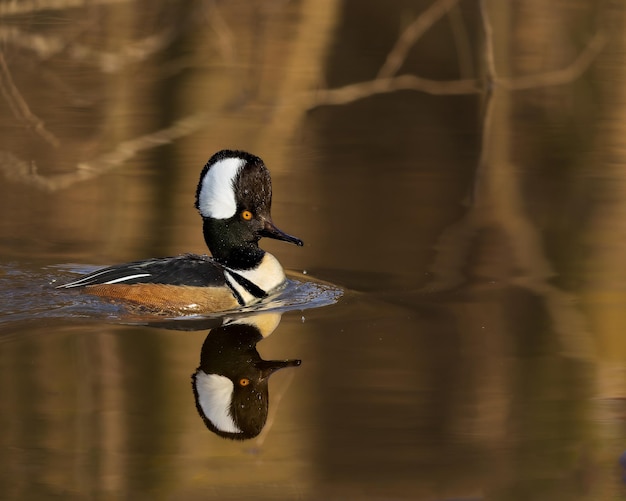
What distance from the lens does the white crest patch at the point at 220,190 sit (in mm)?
7754

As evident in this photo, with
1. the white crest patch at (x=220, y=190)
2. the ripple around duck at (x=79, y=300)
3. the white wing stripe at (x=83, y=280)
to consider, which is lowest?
the ripple around duck at (x=79, y=300)

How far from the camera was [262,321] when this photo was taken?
24.2 feet

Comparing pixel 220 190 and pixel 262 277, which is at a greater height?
pixel 220 190

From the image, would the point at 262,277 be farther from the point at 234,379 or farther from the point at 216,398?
the point at 216,398

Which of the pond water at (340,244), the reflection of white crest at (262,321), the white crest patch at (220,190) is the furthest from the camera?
the white crest patch at (220,190)

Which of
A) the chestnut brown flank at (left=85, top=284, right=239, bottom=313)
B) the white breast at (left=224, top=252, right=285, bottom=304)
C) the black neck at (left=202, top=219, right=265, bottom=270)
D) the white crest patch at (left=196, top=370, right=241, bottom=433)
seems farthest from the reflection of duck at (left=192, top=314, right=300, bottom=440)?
the black neck at (left=202, top=219, right=265, bottom=270)

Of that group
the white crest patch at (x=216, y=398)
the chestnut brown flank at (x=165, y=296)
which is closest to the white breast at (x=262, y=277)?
the chestnut brown flank at (x=165, y=296)

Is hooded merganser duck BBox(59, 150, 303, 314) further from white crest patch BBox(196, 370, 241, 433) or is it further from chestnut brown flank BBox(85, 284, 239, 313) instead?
white crest patch BBox(196, 370, 241, 433)

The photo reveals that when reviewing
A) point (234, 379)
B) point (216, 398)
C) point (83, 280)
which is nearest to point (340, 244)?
point (83, 280)

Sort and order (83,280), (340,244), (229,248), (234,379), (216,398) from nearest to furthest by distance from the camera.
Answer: (216,398) → (234,379) → (83,280) → (229,248) → (340,244)

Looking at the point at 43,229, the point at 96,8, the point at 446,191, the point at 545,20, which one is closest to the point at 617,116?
the point at 446,191

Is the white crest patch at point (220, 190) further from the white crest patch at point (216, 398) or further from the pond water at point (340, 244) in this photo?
the white crest patch at point (216, 398)

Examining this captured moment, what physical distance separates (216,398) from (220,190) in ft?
7.39

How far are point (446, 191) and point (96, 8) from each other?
10221mm
